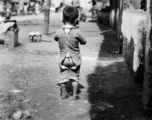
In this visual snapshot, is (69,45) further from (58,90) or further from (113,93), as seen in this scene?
(113,93)

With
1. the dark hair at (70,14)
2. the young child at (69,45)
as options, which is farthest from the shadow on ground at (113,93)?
the dark hair at (70,14)

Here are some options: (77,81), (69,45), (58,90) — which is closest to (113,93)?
(77,81)

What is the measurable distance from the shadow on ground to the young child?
0.51m

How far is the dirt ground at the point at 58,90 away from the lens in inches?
156

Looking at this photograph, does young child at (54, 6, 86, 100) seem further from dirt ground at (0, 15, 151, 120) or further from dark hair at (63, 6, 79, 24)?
dirt ground at (0, 15, 151, 120)

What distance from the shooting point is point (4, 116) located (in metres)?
3.81

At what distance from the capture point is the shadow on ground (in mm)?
3918

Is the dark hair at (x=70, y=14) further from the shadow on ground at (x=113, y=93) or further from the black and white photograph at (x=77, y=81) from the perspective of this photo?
the shadow on ground at (x=113, y=93)

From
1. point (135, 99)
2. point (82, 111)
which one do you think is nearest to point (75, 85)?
point (82, 111)

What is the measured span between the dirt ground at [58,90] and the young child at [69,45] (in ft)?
1.21

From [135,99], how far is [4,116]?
202cm

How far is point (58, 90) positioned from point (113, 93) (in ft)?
3.19

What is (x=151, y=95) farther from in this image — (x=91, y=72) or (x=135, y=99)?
(x=91, y=72)

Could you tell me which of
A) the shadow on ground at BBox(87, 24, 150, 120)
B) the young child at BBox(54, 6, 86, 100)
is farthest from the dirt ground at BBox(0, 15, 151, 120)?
the young child at BBox(54, 6, 86, 100)
